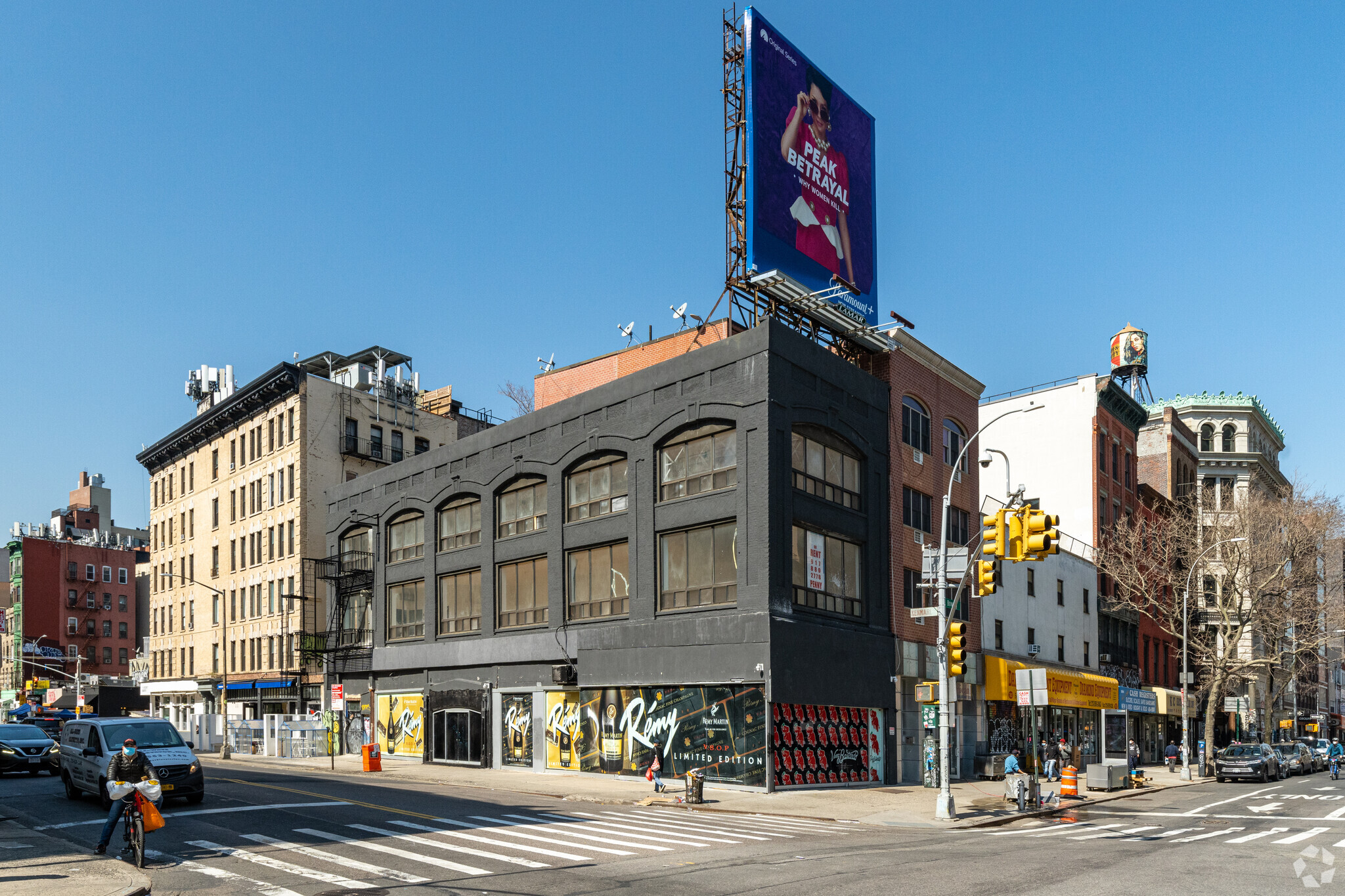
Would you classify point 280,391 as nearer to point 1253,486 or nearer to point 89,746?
point 89,746

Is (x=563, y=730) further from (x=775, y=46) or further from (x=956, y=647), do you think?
(x=775, y=46)

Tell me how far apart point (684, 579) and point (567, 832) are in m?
15.3

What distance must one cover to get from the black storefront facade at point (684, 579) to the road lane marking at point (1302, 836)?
1350cm

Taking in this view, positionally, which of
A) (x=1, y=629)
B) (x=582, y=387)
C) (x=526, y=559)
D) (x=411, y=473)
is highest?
Answer: (x=582, y=387)

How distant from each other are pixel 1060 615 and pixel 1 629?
10580 centimetres

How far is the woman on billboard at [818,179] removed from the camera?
40719 mm

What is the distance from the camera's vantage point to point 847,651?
119 ft

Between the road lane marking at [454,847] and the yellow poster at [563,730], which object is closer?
the road lane marking at [454,847]

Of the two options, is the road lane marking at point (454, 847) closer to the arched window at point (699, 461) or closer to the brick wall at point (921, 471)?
the arched window at point (699, 461)

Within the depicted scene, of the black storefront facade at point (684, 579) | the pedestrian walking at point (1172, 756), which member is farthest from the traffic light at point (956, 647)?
the pedestrian walking at point (1172, 756)

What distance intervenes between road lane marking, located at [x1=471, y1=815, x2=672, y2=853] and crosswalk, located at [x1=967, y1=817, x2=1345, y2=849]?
315 inches

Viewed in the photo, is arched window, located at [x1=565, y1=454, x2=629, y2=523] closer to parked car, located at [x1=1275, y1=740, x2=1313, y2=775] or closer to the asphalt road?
the asphalt road

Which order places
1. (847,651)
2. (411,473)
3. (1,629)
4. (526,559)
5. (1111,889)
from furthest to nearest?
(1,629), (411,473), (526,559), (847,651), (1111,889)

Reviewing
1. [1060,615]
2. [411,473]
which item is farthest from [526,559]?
[1060,615]
